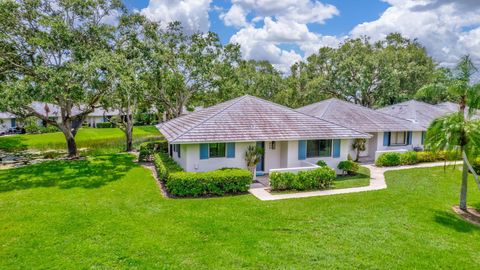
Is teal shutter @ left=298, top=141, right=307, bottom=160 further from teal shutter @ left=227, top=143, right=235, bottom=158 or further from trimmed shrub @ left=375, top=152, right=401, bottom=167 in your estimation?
trimmed shrub @ left=375, top=152, right=401, bottom=167

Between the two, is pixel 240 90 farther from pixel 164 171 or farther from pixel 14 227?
pixel 14 227

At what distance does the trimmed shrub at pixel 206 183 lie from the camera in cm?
1414

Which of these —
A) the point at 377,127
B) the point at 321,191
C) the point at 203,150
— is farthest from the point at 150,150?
the point at 377,127

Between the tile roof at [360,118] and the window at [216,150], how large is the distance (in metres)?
12.2

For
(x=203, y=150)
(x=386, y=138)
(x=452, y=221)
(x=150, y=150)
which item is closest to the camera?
(x=452, y=221)

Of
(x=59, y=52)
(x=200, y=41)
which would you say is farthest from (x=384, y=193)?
(x=200, y=41)

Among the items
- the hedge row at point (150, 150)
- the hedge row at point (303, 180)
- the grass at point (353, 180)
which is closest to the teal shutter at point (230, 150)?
the hedge row at point (303, 180)

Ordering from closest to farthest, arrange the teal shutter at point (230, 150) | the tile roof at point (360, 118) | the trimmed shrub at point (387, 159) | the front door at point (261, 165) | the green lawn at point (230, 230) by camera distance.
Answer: the green lawn at point (230, 230) → the teal shutter at point (230, 150) → the front door at point (261, 165) → the trimmed shrub at point (387, 159) → the tile roof at point (360, 118)

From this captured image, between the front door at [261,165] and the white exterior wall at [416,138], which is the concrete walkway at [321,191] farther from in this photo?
the white exterior wall at [416,138]

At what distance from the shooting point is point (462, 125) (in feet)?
39.1

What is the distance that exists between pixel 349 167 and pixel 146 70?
23.2m

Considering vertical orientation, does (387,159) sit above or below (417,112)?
below

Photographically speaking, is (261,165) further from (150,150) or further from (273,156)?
(150,150)

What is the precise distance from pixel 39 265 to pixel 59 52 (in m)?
19.8
